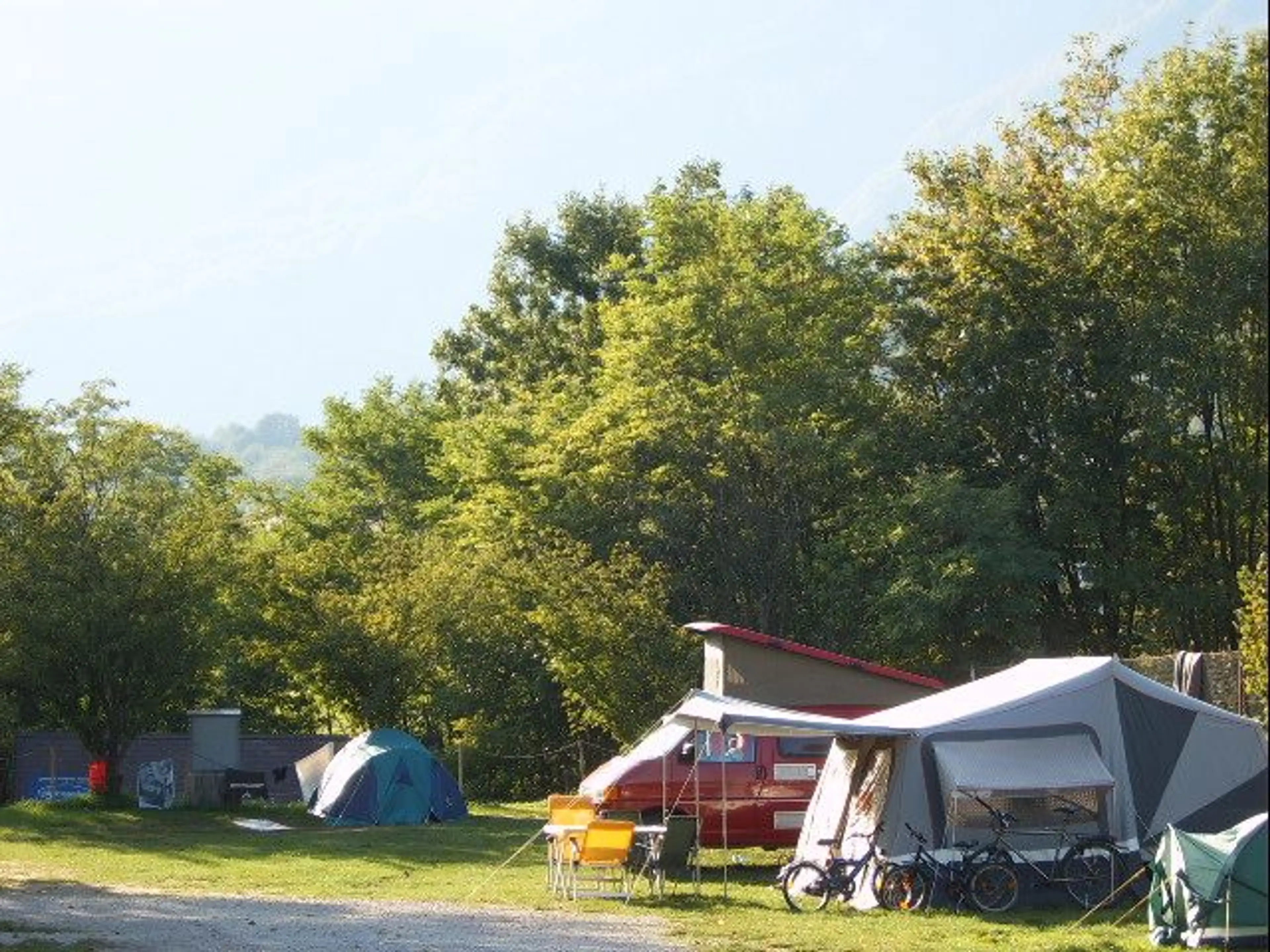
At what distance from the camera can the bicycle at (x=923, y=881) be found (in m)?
19.3

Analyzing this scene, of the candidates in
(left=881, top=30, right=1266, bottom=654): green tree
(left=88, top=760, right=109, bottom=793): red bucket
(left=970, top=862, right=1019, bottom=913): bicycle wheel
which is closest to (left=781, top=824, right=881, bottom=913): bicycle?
(left=970, top=862, right=1019, bottom=913): bicycle wheel

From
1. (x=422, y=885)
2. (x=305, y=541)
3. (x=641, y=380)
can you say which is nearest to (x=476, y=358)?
(x=305, y=541)

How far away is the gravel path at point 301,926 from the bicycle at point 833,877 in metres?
1.66

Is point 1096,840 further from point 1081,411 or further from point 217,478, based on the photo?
point 217,478

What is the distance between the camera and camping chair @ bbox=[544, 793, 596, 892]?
2114 centimetres

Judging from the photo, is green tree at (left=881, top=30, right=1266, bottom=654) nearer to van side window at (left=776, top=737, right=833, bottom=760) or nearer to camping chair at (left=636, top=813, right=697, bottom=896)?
van side window at (left=776, top=737, right=833, bottom=760)

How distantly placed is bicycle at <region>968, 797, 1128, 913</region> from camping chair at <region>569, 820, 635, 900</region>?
3.33 m

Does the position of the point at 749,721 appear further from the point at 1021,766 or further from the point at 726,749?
the point at 726,749

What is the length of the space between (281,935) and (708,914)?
4.04 meters

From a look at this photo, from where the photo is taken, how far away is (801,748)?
80.1 feet

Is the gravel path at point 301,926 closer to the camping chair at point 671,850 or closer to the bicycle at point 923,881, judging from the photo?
the camping chair at point 671,850

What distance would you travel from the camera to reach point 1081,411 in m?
39.3

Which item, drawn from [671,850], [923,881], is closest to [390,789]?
[671,850]

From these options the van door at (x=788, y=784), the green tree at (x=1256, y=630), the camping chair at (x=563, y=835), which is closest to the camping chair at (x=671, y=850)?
the camping chair at (x=563, y=835)
